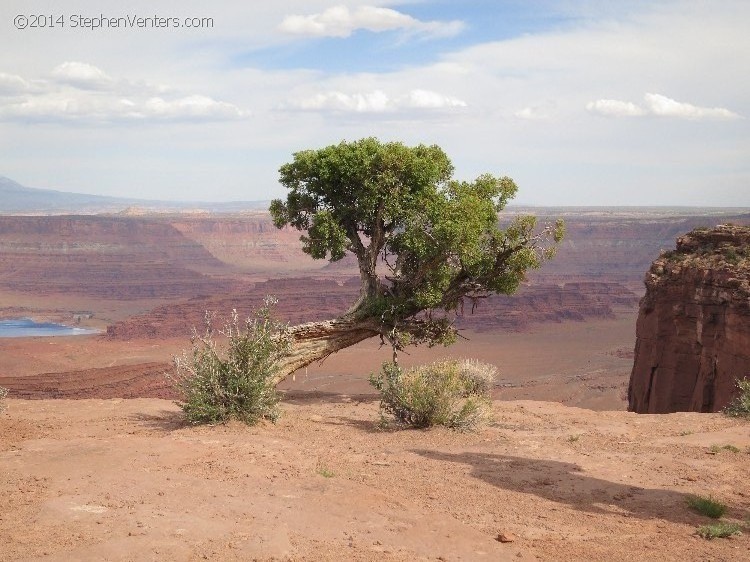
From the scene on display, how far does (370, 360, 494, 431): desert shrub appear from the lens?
1180 cm

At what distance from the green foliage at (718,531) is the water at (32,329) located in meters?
59.8

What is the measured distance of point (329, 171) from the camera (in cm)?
1645

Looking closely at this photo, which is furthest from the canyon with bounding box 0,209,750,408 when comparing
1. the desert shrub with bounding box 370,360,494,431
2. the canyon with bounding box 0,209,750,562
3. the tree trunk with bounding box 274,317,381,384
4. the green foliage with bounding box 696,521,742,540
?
the green foliage with bounding box 696,521,742,540

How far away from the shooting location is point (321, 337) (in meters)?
17.4

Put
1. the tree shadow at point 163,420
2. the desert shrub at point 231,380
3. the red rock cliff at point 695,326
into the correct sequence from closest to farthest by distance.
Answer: the desert shrub at point 231,380, the tree shadow at point 163,420, the red rock cliff at point 695,326

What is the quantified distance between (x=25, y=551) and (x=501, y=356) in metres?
44.2

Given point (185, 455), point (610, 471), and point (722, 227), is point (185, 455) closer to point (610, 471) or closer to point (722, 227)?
→ point (610, 471)

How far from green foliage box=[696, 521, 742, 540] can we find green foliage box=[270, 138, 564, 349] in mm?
9138

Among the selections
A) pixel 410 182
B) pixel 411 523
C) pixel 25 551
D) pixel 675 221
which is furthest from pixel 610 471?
pixel 675 221

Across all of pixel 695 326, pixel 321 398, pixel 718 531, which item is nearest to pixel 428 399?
pixel 718 531

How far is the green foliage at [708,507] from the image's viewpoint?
7.66 m

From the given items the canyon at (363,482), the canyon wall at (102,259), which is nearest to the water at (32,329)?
the canyon wall at (102,259)

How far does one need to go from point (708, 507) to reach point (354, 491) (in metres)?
3.86

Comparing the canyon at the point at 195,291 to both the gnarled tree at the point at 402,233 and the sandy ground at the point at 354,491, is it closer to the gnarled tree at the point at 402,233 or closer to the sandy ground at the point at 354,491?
the gnarled tree at the point at 402,233
